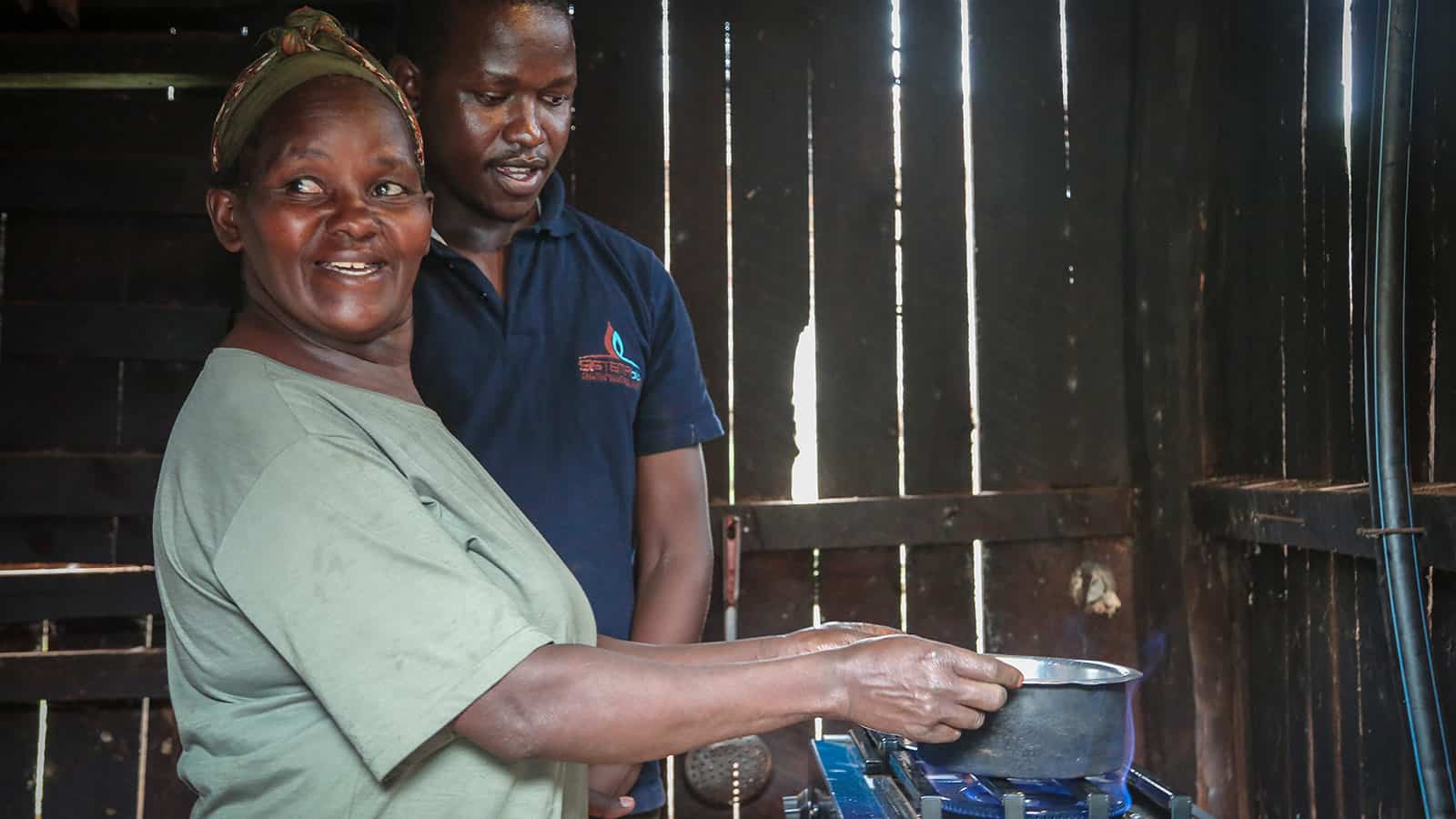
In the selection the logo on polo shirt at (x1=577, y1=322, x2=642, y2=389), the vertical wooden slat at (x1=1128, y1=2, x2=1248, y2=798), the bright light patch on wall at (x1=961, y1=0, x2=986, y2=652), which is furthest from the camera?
the bright light patch on wall at (x1=961, y1=0, x2=986, y2=652)

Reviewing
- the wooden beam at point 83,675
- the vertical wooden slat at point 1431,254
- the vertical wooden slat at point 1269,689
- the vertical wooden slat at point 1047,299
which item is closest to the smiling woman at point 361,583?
the vertical wooden slat at point 1431,254

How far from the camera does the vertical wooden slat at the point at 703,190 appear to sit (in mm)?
3566

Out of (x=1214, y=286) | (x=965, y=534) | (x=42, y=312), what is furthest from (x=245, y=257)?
(x=1214, y=286)

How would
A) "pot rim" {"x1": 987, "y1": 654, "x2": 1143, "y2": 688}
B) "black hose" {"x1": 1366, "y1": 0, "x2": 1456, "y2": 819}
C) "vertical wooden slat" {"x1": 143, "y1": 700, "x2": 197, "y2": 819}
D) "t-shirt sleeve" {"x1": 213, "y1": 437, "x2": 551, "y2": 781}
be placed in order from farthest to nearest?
1. "vertical wooden slat" {"x1": 143, "y1": 700, "x2": 197, "y2": 819}
2. "black hose" {"x1": 1366, "y1": 0, "x2": 1456, "y2": 819}
3. "pot rim" {"x1": 987, "y1": 654, "x2": 1143, "y2": 688}
4. "t-shirt sleeve" {"x1": 213, "y1": 437, "x2": 551, "y2": 781}

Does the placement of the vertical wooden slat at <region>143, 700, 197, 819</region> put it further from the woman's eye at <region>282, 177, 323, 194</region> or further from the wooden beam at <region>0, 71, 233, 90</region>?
the woman's eye at <region>282, 177, 323, 194</region>

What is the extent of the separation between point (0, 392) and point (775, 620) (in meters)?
2.14

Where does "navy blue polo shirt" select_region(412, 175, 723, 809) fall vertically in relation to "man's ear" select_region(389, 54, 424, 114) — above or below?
below

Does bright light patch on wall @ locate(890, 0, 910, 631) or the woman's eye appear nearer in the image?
the woman's eye

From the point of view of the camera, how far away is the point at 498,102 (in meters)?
2.48

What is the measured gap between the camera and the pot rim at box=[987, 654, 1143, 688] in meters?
1.76

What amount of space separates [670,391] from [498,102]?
2.28 ft

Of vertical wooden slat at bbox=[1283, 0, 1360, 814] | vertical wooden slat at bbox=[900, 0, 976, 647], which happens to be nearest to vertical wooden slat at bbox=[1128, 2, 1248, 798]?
vertical wooden slat at bbox=[1283, 0, 1360, 814]

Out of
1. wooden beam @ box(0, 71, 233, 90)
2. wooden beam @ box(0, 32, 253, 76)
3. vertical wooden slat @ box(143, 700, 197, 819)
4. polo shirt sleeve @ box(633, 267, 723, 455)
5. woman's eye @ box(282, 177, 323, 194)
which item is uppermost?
wooden beam @ box(0, 32, 253, 76)

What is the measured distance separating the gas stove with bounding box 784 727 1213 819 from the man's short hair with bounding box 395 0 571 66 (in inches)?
62.3
